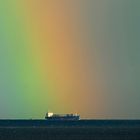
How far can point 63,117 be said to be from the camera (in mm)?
4793
